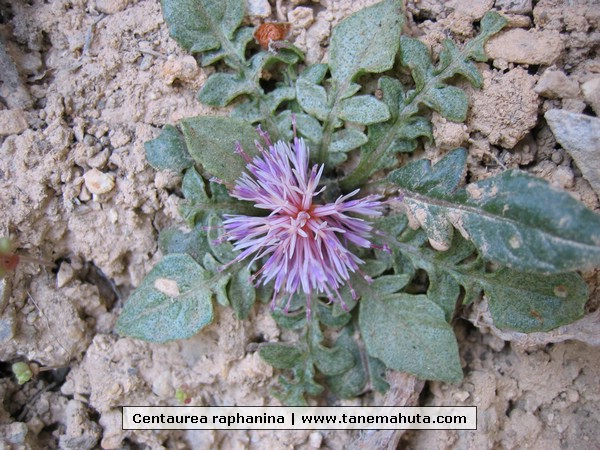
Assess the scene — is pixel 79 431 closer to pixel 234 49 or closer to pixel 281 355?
pixel 281 355

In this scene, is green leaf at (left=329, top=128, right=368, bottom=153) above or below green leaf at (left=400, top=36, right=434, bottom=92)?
below

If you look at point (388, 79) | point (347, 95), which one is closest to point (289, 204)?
point (347, 95)

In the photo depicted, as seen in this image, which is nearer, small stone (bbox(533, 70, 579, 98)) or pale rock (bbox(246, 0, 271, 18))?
small stone (bbox(533, 70, 579, 98))

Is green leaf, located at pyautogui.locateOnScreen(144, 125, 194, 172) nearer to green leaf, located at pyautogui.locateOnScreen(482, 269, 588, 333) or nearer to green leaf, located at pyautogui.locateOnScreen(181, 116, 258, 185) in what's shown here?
green leaf, located at pyautogui.locateOnScreen(181, 116, 258, 185)

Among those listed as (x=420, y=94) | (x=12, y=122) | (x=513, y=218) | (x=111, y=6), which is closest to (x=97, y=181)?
(x=12, y=122)

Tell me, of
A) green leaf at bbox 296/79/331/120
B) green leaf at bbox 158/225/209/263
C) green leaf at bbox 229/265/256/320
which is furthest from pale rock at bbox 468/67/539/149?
green leaf at bbox 158/225/209/263
